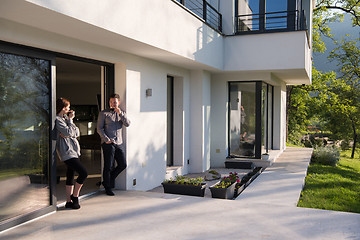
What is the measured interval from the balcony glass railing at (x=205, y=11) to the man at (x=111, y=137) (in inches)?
149

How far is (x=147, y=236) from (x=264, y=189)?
3523 mm

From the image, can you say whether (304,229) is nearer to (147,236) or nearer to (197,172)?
(147,236)

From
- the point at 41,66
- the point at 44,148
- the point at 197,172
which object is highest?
the point at 41,66

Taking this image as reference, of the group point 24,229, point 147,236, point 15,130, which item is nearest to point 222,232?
point 147,236

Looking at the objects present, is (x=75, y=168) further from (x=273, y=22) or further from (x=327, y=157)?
(x=327, y=157)

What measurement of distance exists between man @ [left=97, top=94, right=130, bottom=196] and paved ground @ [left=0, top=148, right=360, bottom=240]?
1.25 feet

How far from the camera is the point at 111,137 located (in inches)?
239

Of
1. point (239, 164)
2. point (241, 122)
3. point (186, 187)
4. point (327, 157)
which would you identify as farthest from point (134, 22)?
point (327, 157)

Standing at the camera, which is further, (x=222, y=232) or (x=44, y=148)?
(x=44, y=148)

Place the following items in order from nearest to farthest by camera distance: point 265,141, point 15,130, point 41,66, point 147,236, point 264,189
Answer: point 147,236, point 15,130, point 41,66, point 264,189, point 265,141

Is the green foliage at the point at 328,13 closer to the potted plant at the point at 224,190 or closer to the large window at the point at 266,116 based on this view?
the large window at the point at 266,116

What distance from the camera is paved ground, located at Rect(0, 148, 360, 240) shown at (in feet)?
13.4

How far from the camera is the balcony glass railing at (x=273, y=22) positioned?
32.6 feet

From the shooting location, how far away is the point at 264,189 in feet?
22.8
